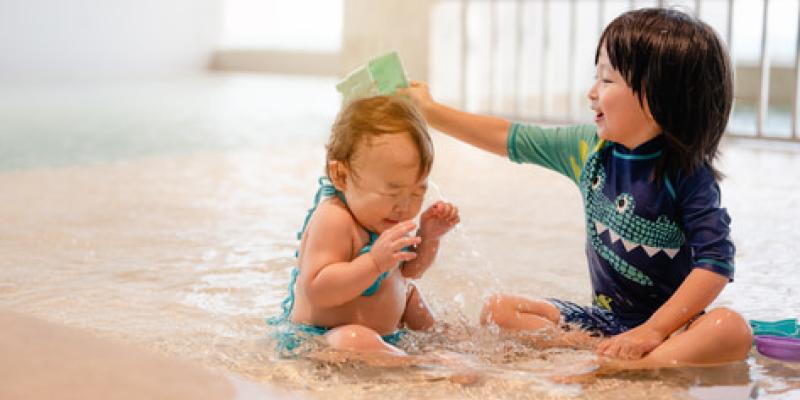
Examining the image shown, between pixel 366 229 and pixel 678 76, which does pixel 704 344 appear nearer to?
pixel 678 76

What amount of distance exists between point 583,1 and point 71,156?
3698 millimetres

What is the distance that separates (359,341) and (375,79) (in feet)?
1.72

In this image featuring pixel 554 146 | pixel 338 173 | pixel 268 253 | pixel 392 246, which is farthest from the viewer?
pixel 268 253

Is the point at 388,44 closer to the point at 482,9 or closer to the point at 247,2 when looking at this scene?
the point at 482,9

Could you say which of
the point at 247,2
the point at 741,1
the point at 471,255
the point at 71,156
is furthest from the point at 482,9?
the point at 247,2

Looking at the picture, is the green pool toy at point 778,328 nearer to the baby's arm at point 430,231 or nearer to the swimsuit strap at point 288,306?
the baby's arm at point 430,231

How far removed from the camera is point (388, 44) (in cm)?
747

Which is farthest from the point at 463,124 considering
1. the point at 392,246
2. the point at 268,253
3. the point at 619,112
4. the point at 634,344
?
the point at 268,253

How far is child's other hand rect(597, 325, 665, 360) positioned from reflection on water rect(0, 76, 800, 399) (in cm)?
5

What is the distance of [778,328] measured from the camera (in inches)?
71.3

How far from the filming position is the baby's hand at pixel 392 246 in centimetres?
162

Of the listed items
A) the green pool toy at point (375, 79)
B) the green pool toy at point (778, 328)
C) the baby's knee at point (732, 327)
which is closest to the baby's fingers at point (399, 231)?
the green pool toy at point (375, 79)

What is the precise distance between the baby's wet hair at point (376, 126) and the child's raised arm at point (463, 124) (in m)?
0.25

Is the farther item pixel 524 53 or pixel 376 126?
pixel 524 53
